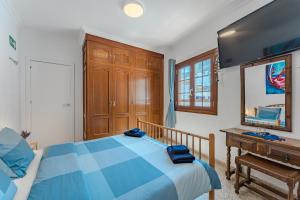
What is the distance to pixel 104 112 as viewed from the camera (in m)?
3.22

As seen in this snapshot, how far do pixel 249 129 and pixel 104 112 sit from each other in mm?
2787

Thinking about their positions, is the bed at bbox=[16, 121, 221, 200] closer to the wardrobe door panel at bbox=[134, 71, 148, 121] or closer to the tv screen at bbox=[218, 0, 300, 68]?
the tv screen at bbox=[218, 0, 300, 68]

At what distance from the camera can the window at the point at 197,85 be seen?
2799 millimetres

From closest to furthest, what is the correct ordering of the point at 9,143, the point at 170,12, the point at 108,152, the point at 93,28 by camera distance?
1. the point at 9,143
2. the point at 108,152
3. the point at 170,12
4. the point at 93,28

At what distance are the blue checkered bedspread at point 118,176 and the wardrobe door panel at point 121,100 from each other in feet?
5.23

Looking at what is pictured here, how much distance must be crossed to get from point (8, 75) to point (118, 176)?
8.20 feet

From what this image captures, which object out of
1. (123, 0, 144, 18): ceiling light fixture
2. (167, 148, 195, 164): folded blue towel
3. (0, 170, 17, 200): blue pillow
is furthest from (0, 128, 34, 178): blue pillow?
(123, 0, 144, 18): ceiling light fixture

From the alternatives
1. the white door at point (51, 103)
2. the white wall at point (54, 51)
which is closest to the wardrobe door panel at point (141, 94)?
the white wall at point (54, 51)

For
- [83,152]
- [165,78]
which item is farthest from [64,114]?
[165,78]

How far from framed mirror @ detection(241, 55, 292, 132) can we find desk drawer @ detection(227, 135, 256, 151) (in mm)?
364

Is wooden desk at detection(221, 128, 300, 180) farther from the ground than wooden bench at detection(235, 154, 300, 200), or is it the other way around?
wooden desk at detection(221, 128, 300, 180)

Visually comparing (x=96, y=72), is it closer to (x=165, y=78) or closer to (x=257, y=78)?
(x=165, y=78)

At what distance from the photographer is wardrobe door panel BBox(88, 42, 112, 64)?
3051 mm

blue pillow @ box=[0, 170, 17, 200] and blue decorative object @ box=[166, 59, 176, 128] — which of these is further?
blue decorative object @ box=[166, 59, 176, 128]
